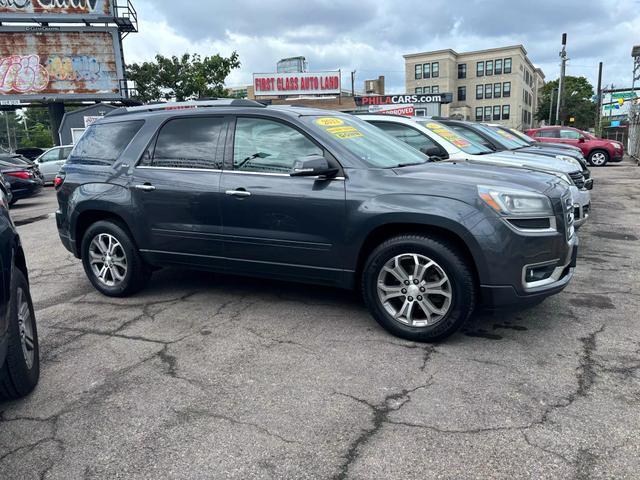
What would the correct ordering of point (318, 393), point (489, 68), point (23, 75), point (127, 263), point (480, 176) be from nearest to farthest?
point (318, 393) < point (480, 176) < point (127, 263) < point (23, 75) < point (489, 68)

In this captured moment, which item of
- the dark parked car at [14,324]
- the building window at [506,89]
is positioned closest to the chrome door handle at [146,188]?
the dark parked car at [14,324]

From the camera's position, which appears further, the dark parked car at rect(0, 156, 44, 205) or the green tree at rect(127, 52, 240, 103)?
the green tree at rect(127, 52, 240, 103)

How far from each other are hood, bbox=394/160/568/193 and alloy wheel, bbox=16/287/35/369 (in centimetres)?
271

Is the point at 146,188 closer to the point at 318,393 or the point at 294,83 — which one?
the point at 318,393

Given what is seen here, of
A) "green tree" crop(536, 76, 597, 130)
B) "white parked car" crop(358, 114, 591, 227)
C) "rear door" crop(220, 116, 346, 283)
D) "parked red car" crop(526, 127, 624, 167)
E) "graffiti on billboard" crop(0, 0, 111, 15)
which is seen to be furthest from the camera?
"green tree" crop(536, 76, 597, 130)

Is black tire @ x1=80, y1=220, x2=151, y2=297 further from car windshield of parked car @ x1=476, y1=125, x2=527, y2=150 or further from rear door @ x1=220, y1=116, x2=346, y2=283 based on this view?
car windshield of parked car @ x1=476, y1=125, x2=527, y2=150

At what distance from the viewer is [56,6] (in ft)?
89.9

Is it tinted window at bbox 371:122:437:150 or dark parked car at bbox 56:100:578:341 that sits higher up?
tinted window at bbox 371:122:437:150

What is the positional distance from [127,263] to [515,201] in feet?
11.7

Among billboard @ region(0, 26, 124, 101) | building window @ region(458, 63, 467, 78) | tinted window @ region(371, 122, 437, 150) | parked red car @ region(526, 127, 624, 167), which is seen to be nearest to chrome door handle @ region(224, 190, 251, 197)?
tinted window @ region(371, 122, 437, 150)

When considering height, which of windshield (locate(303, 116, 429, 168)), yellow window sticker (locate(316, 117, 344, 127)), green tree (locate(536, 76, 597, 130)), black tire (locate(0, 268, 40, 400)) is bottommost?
black tire (locate(0, 268, 40, 400))

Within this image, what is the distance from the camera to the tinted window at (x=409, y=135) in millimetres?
7148

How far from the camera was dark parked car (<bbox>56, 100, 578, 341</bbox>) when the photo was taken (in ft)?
12.0

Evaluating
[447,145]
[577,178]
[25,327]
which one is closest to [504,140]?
[577,178]
